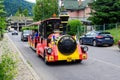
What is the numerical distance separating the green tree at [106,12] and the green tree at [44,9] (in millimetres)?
43084

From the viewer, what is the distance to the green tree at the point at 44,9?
8250cm

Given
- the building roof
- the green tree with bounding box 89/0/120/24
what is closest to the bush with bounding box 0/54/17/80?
the green tree with bounding box 89/0/120/24

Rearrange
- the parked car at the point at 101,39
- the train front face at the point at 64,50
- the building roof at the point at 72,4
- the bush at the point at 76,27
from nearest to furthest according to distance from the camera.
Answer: the train front face at the point at 64,50 → the parked car at the point at 101,39 → the bush at the point at 76,27 → the building roof at the point at 72,4

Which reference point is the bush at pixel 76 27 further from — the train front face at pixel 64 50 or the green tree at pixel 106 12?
the train front face at pixel 64 50

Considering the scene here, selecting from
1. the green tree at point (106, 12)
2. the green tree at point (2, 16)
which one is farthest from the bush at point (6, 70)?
the green tree at point (106, 12)

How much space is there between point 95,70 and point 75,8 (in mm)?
75997

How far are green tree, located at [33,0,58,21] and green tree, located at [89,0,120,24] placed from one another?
43084 millimetres

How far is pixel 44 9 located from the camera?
84.3 m

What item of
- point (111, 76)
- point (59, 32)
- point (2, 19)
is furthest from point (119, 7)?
point (2, 19)

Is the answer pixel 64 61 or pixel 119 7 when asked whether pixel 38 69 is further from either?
→ pixel 119 7

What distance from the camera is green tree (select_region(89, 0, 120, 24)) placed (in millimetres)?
38219

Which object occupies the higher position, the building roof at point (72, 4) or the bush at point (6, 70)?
the building roof at point (72, 4)

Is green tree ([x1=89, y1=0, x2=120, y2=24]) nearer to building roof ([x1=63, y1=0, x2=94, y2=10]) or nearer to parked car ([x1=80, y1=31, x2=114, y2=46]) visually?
parked car ([x1=80, y1=31, x2=114, y2=46])

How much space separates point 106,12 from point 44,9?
4659cm
